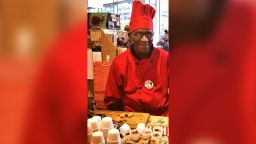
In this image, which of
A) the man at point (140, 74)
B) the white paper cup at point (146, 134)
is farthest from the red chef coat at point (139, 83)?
the white paper cup at point (146, 134)

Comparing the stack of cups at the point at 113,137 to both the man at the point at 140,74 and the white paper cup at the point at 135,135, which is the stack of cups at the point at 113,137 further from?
the man at the point at 140,74

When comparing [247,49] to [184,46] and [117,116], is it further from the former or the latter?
[117,116]

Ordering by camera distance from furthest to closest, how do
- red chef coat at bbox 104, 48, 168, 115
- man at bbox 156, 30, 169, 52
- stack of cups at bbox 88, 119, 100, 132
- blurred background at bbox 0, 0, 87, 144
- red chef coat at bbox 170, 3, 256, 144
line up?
red chef coat at bbox 104, 48, 168, 115 → stack of cups at bbox 88, 119, 100, 132 → man at bbox 156, 30, 169, 52 → blurred background at bbox 0, 0, 87, 144 → red chef coat at bbox 170, 3, 256, 144

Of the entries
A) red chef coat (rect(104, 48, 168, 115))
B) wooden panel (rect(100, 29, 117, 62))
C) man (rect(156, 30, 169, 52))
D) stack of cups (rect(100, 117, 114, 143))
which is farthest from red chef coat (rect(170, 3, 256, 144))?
wooden panel (rect(100, 29, 117, 62))

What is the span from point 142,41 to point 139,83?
0.25m

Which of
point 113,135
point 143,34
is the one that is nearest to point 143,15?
point 143,34

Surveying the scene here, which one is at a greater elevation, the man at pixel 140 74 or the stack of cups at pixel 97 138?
the man at pixel 140 74

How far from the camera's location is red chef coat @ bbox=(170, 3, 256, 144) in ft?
1.97

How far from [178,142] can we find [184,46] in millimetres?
221

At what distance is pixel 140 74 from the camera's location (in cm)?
165

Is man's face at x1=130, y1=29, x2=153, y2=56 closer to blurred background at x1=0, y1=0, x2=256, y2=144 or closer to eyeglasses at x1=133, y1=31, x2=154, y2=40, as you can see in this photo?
eyeglasses at x1=133, y1=31, x2=154, y2=40

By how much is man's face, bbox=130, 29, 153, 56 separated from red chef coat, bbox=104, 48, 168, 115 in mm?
42

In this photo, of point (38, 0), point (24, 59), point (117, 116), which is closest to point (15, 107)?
point (24, 59)

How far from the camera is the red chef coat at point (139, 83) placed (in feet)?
5.16
